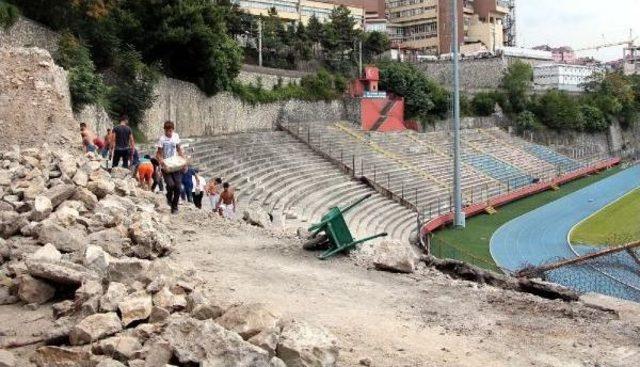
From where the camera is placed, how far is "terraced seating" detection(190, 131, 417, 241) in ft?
62.9

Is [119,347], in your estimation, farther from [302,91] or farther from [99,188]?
[302,91]

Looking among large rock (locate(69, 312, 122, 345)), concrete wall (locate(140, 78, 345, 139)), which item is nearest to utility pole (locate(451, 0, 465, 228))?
concrete wall (locate(140, 78, 345, 139))

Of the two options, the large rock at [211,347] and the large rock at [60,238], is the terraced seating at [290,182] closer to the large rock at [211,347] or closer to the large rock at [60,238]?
the large rock at [60,238]

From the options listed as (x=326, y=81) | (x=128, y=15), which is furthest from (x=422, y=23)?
(x=128, y=15)

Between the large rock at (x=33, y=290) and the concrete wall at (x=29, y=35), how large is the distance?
41.2 feet

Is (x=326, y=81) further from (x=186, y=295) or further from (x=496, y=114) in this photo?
(x=186, y=295)

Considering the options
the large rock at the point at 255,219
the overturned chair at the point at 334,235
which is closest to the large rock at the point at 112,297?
the overturned chair at the point at 334,235

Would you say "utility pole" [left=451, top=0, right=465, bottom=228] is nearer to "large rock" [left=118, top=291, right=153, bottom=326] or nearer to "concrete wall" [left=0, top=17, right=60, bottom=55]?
"concrete wall" [left=0, top=17, right=60, bottom=55]

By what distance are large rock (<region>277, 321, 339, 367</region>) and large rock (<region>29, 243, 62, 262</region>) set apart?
2769 millimetres

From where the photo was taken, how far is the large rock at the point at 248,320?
4.64 m

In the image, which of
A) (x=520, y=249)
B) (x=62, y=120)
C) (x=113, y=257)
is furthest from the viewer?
(x=520, y=249)

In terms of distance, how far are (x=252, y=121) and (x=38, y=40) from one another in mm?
13584

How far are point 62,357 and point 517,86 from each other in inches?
1867

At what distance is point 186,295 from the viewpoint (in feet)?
18.2
